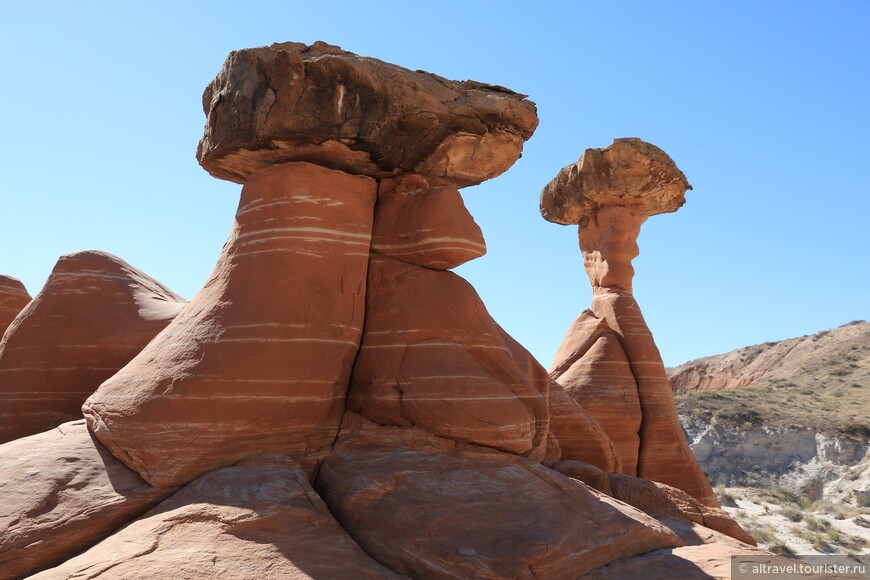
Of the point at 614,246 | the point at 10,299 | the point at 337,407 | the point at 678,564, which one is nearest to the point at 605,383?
the point at 614,246

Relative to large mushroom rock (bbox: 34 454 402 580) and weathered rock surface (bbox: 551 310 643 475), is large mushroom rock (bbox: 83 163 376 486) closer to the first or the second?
large mushroom rock (bbox: 34 454 402 580)

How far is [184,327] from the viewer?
8.22 m

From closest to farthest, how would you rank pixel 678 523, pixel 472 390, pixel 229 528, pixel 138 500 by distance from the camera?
1. pixel 229 528
2. pixel 138 500
3. pixel 472 390
4. pixel 678 523

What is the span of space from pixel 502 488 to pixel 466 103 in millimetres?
4833

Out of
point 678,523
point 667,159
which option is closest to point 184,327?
point 678,523

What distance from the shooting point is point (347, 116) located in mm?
8562

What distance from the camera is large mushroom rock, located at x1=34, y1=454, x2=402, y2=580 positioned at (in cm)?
568

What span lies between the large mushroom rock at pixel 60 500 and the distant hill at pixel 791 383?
100ft

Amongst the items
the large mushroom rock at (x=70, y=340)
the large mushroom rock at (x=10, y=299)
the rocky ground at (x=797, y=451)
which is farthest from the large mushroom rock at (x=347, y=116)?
the rocky ground at (x=797, y=451)

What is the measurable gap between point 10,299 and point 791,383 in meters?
40.5

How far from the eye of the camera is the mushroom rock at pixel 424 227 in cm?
901

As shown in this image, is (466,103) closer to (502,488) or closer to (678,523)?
(502,488)

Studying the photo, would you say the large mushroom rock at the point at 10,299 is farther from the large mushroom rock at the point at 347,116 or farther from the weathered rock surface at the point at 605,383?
the weathered rock surface at the point at 605,383

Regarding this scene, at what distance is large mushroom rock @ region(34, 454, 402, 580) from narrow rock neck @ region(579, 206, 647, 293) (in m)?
11.7
